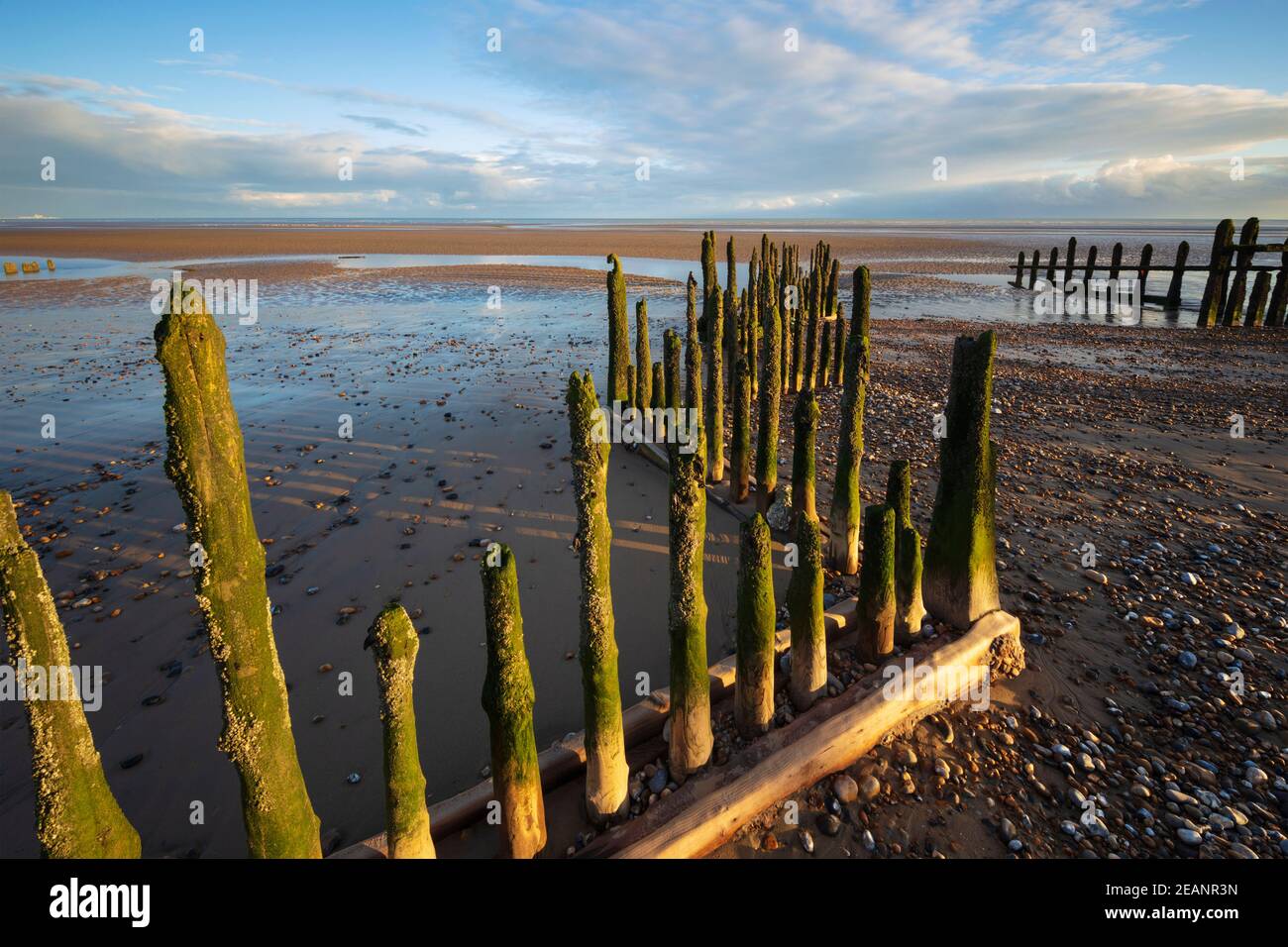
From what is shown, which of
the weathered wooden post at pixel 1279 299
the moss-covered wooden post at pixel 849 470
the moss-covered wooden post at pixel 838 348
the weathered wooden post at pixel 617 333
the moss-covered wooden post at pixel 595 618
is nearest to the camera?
the moss-covered wooden post at pixel 595 618

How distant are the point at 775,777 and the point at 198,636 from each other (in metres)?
6.11

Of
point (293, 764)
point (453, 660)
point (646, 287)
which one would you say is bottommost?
point (453, 660)

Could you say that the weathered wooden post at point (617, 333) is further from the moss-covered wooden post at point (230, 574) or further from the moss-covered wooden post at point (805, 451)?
the moss-covered wooden post at point (230, 574)

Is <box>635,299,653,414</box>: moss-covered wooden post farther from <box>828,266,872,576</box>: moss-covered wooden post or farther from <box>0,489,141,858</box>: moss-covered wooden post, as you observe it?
<box>0,489,141,858</box>: moss-covered wooden post

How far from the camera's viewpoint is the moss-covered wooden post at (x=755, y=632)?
428 cm

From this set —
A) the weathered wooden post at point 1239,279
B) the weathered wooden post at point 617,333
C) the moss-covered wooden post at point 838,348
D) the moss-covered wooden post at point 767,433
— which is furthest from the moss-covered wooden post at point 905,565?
the weathered wooden post at point 1239,279

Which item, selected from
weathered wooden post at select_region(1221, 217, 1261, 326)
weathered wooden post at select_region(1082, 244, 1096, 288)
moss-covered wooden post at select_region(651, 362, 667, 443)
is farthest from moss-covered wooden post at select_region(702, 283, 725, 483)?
weathered wooden post at select_region(1082, 244, 1096, 288)

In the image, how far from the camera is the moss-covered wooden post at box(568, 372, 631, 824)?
3.63 meters

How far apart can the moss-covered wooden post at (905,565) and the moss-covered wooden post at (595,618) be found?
2871 mm

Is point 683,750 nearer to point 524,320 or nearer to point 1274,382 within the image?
point 1274,382

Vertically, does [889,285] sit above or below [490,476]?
above

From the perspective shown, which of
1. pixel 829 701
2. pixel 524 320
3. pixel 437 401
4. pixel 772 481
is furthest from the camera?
pixel 524 320

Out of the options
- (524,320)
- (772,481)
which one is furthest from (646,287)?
(772,481)

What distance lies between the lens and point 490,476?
10.2 metres
